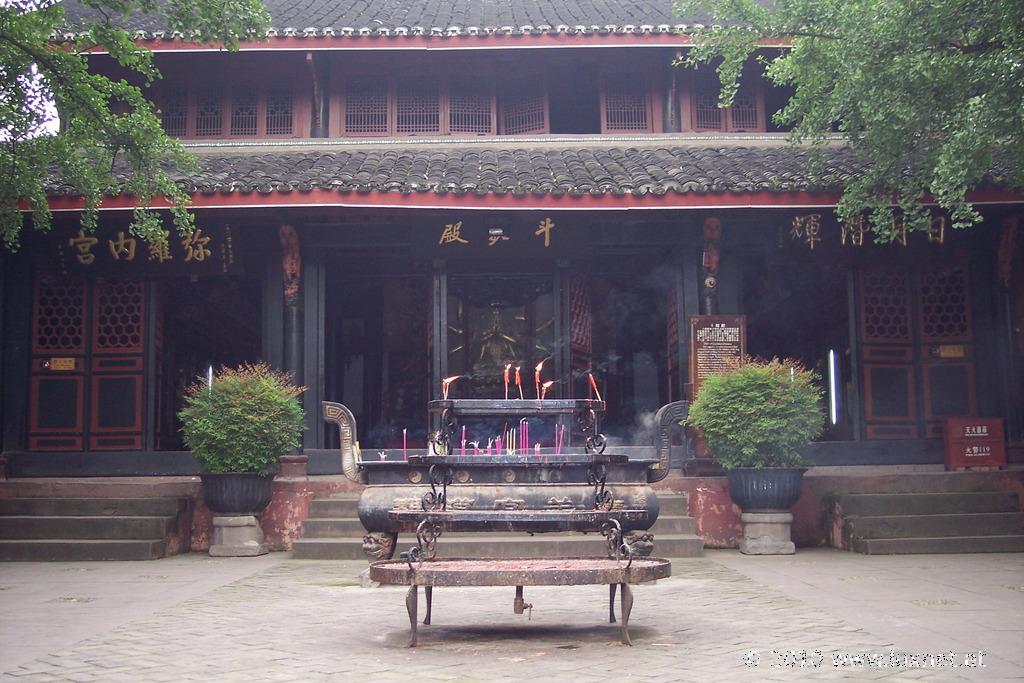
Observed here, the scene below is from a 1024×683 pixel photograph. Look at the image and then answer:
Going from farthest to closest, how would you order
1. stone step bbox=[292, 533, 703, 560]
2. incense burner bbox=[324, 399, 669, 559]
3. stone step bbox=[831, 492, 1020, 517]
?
1. stone step bbox=[831, 492, 1020, 517]
2. stone step bbox=[292, 533, 703, 560]
3. incense burner bbox=[324, 399, 669, 559]

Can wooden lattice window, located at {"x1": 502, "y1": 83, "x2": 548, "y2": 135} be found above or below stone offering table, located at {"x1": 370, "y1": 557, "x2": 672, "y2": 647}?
above

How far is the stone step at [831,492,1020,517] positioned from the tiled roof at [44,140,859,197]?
10.8 feet

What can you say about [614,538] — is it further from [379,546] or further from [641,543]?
[379,546]

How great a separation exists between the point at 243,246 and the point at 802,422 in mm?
6765

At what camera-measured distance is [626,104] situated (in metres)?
13.9

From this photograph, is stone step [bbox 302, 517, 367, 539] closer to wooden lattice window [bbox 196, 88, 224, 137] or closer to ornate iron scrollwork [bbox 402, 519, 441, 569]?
ornate iron scrollwork [bbox 402, 519, 441, 569]

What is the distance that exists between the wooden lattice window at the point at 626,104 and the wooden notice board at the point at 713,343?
3241mm

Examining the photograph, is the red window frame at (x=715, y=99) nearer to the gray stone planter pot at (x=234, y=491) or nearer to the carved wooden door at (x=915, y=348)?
the carved wooden door at (x=915, y=348)

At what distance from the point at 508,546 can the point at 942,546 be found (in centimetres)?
414

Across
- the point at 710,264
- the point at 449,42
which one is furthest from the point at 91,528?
the point at 710,264

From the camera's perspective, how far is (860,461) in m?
12.6

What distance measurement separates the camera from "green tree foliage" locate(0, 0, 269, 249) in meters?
8.35

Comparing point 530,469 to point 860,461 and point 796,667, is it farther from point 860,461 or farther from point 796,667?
point 860,461

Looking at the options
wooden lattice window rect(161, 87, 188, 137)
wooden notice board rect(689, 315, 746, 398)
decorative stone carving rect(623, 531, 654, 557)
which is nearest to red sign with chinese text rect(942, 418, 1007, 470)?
wooden notice board rect(689, 315, 746, 398)
